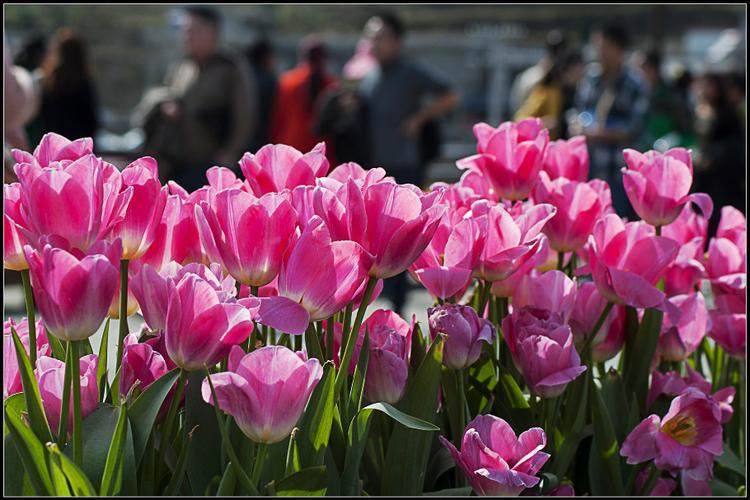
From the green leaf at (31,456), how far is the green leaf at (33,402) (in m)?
0.04

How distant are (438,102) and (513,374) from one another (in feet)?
13.8

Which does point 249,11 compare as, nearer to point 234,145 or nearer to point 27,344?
point 234,145

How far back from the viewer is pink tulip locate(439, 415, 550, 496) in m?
0.87

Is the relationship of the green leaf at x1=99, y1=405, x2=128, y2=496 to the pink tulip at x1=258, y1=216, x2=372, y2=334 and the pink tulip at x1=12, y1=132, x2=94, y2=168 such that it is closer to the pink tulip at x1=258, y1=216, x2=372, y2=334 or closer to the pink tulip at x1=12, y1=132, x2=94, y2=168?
the pink tulip at x1=258, y1=216, x2=372, y2=334

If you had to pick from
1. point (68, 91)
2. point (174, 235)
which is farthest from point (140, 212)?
point (68, 91)

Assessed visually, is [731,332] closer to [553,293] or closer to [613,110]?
[553,293]

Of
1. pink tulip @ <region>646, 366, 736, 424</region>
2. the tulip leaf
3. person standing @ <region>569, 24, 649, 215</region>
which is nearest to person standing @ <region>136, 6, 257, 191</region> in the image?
person standing @ <region>569, 24, 649, 215</region>

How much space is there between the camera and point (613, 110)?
18.0 ft

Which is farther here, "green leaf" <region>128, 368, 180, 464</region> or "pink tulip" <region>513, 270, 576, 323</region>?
"pink tulip" <region>513, 270, 576, 323</region>

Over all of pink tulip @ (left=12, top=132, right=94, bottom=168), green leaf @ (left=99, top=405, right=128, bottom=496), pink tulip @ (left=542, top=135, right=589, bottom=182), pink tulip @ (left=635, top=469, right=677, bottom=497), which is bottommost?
pink tulip @ (left=635, top=469, right=677, bottom=497)

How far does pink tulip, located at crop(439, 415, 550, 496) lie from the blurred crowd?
3.93 m

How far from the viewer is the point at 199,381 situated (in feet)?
2.96

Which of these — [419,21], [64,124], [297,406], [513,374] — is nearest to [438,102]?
[64,124]

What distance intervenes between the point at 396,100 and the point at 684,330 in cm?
401
